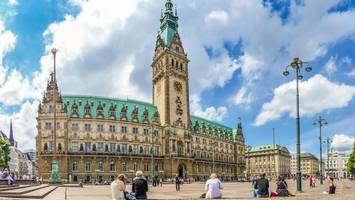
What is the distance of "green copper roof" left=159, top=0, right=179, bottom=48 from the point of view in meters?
128

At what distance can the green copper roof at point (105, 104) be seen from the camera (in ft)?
354

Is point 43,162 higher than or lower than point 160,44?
lower

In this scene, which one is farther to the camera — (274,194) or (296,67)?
(296,67)

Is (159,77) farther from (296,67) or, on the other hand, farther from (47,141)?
(296,67)

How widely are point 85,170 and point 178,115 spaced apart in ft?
107

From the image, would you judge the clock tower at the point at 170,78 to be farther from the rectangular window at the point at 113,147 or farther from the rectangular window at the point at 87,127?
the rectangular window at the point at 87,127

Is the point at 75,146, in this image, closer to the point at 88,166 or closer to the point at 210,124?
the point at 88,166

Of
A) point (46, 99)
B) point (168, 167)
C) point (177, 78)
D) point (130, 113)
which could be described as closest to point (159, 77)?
point (177, 78)

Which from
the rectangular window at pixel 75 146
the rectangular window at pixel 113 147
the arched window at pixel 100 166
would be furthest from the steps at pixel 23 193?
the rectangular window at pixel 113 147

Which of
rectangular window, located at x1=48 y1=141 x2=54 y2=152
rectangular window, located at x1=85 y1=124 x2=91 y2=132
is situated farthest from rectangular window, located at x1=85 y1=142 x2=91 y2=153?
rectangular window, located at x1=48 y1=141 x2=54 y2=152

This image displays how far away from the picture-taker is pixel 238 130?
16638 cm

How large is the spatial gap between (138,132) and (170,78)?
18.3 metres

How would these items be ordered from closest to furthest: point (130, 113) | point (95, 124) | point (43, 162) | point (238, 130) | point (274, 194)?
1. point (274, 194)
2. point (43, 162)
3. point (95, 124)
4. point (130, 113)
5. point (238, 130)

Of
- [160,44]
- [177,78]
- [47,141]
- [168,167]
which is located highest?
[160,44]
